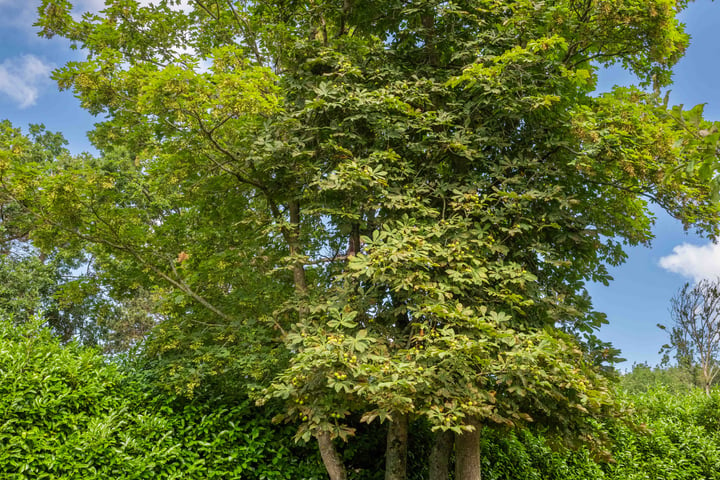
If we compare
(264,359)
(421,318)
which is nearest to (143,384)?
(264,359)

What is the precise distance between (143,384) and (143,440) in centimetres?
101

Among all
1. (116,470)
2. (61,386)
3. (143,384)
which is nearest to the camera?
(116,470)

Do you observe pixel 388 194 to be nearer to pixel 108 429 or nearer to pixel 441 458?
pixel 441 458

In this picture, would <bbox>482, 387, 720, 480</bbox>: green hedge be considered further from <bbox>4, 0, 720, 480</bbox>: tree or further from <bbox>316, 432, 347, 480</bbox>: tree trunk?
<bbox>316, 432, 347, 480</bbox>: tree trunk

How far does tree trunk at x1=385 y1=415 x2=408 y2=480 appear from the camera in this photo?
4.84 m

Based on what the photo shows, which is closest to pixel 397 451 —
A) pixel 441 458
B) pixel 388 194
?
pixel 441 458

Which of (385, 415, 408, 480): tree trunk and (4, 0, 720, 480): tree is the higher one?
(4, 0, 720, 480): tree

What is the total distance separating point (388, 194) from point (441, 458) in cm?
315

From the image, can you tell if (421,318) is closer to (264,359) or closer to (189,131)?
(264,359)

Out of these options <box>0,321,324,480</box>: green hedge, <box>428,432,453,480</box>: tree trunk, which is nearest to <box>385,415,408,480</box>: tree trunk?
<box>428,432,453,480</box>: tree trunk

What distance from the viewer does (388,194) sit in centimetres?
427

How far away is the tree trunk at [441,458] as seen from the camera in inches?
201

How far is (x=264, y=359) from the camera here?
4547mm

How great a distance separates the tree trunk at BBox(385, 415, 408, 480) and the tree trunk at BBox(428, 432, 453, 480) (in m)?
0.46
